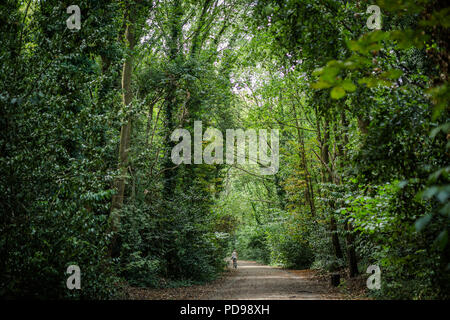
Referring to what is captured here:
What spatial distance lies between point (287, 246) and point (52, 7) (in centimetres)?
1859

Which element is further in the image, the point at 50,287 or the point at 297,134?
the point at 297,134

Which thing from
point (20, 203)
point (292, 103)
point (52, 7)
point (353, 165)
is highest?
point (292, 103)

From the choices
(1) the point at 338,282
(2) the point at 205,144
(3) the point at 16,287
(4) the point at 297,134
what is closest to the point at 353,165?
(3) the point at 16,287

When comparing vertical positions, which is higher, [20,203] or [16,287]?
[20,203]

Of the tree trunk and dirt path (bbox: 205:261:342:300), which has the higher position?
the tree trunk

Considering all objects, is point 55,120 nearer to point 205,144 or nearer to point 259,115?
point 205,144

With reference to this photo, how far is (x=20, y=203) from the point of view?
15.2 feet

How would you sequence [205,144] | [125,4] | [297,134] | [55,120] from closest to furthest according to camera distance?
1. [55,120]
2. [125,4]
3. [205,144]
4. [297,134]

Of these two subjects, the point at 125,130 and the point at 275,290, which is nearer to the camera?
the point at 275,290

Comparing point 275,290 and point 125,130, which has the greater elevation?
point 125,130

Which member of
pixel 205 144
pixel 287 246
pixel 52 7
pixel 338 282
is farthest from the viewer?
pixel 287 246

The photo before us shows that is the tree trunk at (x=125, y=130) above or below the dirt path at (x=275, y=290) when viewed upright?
above

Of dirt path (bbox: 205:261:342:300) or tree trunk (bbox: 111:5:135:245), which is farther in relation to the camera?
tree trunk (bbox: 111:5:135:245)

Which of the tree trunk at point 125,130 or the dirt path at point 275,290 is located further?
the tree trunk at point 125,130
